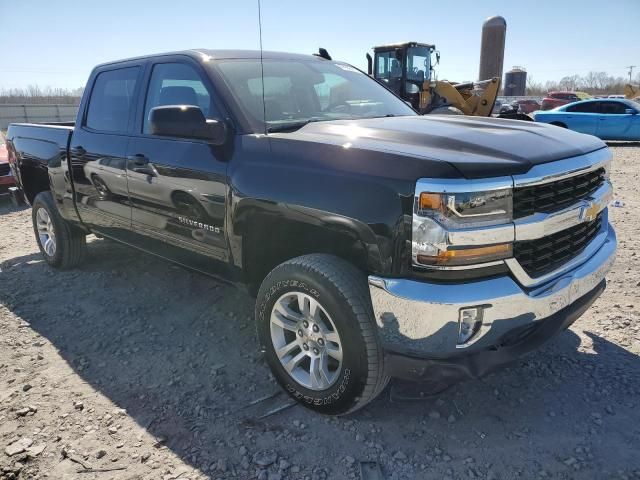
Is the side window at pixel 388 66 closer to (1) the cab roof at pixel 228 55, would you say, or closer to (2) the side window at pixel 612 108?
(2) the side window at pixel 612 108

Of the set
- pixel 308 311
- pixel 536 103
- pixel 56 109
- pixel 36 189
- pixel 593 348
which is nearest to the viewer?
pixel 308 311

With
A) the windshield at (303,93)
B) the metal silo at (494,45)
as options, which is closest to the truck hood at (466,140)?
the windshield at (303,93)

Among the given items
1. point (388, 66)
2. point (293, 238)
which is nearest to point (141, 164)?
point (293, 238)

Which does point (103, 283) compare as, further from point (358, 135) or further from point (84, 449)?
point (358, 135)

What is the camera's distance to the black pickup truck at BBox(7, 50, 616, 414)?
2125 millimetres

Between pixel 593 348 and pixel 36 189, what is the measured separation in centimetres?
527

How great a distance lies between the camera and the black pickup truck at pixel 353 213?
2125 mm

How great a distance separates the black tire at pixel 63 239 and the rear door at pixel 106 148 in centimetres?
59

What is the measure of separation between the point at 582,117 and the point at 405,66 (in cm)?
521

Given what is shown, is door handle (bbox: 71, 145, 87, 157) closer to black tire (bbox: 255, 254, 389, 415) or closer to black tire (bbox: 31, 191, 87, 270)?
black tire (bbox: 31, 191, 87, 270)

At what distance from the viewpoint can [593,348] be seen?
3.27 metres

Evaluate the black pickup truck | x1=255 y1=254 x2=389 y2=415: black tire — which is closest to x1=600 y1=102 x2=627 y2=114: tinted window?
the black pickup truck

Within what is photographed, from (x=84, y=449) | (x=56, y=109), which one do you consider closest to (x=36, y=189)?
(x=84, y=449)

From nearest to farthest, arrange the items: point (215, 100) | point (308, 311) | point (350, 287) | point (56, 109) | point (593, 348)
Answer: point (350, 287) < point (308, 311) < point (215, 100) < point (593, 348) < point (56, 109)
